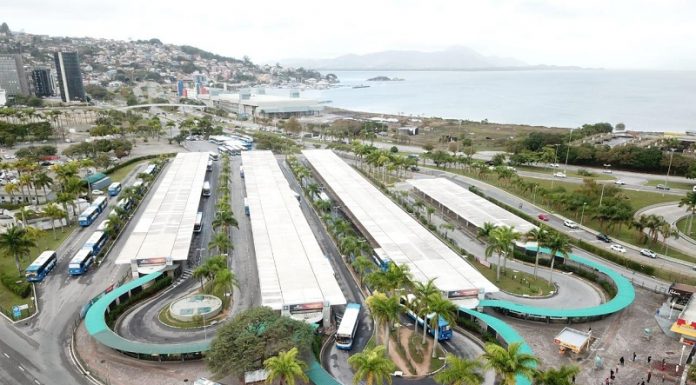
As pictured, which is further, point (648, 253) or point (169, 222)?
point (169, 222)

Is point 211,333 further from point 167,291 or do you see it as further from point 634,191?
point 634,191

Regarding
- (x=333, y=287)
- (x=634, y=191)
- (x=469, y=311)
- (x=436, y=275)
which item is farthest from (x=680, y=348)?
(x=634, y=191)

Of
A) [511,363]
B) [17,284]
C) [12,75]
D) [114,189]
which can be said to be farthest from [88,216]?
[12,75]

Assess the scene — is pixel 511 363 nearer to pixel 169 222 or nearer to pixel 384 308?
pixel 384 308

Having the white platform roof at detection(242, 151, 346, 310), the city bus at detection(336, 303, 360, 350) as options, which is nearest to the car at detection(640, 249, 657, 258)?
the city bus at detection(336, 303, 360, 350)

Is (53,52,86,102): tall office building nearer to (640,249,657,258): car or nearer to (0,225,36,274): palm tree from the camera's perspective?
(0,225,36,274): palm tree

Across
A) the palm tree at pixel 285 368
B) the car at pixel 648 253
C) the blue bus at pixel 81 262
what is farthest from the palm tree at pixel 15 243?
the car at pixel 648 253
